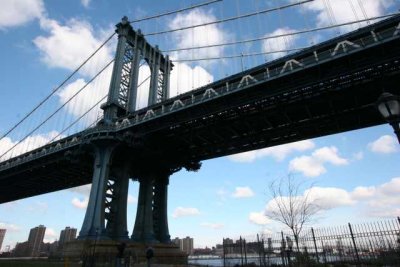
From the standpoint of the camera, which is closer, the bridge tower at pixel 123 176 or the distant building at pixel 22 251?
the bridge tower at pixel 123 176

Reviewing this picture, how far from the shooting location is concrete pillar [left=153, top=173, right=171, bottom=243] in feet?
129

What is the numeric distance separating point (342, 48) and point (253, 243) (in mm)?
15870

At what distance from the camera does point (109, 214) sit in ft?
116

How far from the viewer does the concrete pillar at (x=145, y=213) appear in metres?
36.5

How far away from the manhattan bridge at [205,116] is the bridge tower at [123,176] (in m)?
0.11

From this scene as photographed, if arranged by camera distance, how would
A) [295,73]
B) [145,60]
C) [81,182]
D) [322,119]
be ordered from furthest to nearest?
[81,182] → [145,60] → [322,119] → [295,73]

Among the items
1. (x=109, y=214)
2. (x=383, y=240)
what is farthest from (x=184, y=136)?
(x=383, y=240)

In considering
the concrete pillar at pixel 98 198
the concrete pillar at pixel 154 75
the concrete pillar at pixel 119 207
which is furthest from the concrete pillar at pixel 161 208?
A: the concrete pillar at pixel 154 75

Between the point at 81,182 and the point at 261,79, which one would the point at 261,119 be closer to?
the point at 261,79

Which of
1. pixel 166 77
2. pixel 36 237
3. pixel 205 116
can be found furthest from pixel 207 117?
pixel 36 237

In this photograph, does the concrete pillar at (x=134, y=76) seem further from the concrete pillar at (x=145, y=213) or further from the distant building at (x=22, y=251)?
the distant building at (x=22, y=251)

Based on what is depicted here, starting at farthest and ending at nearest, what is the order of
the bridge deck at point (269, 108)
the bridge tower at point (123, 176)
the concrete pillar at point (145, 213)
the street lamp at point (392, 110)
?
1. the concrete pillar at point (145, 213)
2. the bridge tower at point (123, 176)
3. the bridge deck at point (269, 108)
4. the street lamp at point (392, 110)

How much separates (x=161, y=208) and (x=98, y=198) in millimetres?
9331

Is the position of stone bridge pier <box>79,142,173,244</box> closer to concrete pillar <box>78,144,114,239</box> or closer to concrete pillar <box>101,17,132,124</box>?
concrete pillar <box>78,144,114,239</box>
